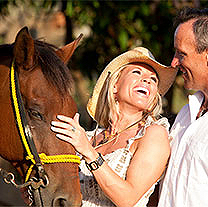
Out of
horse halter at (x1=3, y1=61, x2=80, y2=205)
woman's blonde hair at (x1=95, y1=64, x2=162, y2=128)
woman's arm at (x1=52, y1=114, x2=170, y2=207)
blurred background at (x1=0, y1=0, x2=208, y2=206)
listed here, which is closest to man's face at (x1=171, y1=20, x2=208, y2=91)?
woman's blonde hair at (x1=95, y1=64, x2=162, y2=128)

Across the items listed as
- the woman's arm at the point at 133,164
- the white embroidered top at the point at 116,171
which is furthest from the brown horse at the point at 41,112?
the white embroidered top at the point at 116,171

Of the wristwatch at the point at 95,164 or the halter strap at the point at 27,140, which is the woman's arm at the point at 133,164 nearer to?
the wristwatch at the point at 95,164

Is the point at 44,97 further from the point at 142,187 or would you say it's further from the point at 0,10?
the point at 0,10

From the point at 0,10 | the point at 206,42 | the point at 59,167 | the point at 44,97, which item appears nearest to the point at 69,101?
the point at 44,97

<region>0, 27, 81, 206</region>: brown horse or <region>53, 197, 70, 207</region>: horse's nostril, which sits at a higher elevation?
<region>0, 27, 81, 206</region>: brown horse

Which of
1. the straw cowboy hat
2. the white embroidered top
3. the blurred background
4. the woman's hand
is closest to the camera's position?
the woman's hand

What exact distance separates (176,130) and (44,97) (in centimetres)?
93

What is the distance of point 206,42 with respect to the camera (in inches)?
88.4

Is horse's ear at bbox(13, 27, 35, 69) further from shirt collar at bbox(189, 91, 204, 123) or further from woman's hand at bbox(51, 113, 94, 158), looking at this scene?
shirt collar at bbox(189, 91, 204, 123)

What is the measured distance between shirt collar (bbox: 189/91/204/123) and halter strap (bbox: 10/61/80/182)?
818 mm

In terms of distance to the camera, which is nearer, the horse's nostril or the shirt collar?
the horse's nostril

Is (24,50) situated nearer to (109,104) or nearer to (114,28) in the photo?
(109,104)

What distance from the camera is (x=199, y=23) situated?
2299 mm

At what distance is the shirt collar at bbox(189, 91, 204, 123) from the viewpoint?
2377mm
